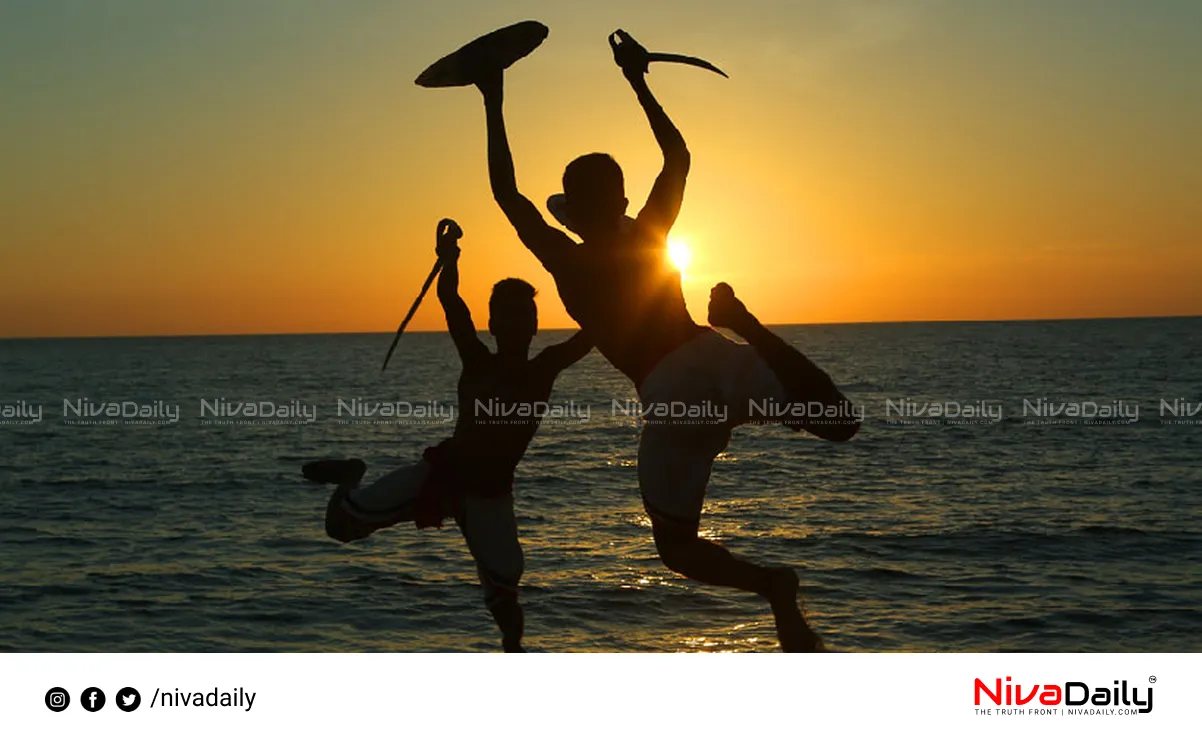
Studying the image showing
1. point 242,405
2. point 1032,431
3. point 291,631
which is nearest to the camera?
point 291,631

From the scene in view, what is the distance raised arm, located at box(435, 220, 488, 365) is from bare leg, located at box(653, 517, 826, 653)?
5.32 feet

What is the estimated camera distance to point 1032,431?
175ft

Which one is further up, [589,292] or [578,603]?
[589,292]

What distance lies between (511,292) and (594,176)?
1086 mm

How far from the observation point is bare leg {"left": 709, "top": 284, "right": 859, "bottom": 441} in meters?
5.08

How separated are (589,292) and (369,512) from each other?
1720mm

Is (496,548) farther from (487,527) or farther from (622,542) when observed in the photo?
(622,542)

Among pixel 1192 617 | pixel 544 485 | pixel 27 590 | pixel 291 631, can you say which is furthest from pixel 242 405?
pixel 1192 617
